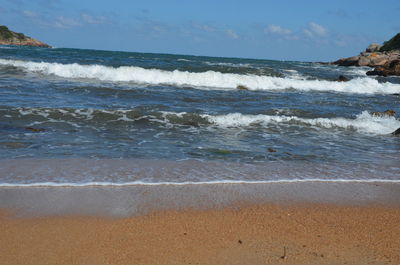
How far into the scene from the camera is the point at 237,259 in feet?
9.58

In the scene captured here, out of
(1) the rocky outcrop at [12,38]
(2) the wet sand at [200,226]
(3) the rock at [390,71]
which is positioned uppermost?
(1) the rocky outcrop at [12,38]

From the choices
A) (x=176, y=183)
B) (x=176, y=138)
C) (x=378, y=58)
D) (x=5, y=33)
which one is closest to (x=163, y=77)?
(x=176, y=138)

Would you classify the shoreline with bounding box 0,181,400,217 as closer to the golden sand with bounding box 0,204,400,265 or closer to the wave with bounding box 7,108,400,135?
the golden sand with bounding box 0,204,400,265

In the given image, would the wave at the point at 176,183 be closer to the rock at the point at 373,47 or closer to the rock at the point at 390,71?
the rock at the point at 390,71

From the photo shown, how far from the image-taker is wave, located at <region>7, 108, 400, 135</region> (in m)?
8.63

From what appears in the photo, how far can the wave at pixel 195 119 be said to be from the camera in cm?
863

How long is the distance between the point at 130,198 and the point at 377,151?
511 cm

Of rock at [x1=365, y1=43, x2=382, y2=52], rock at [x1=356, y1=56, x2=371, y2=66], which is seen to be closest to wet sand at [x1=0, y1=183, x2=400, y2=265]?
rock at [x1=356, y1=56, x2=371, y2=66]

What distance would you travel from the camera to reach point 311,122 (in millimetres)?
9914

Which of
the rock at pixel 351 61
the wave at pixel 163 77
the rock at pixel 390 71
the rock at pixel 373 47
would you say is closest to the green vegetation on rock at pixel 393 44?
the rock at pixel 373 47

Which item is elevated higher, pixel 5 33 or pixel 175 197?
pixel 5 33

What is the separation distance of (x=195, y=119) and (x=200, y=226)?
19.7ft

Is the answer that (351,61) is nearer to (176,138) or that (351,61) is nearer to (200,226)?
(176,138)

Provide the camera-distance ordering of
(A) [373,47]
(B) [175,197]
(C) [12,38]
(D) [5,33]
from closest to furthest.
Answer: (B) [175,197], (A) [373,47], (D) [5,33], (C) [12,38]
